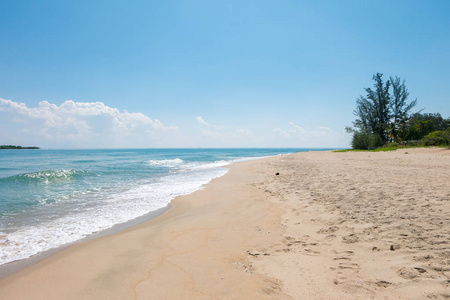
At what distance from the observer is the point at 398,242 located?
155 inches

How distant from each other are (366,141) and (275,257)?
44.0 metres

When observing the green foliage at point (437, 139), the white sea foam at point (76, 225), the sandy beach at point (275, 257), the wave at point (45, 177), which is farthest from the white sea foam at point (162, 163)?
the green foliage at point (437, 139)

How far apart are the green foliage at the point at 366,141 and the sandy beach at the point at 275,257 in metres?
38.1

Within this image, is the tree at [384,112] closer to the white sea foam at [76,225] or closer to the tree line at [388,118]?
the tree line at [388,118]

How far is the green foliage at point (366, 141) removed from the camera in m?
39.5

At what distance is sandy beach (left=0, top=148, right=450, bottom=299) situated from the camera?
308 centimetres

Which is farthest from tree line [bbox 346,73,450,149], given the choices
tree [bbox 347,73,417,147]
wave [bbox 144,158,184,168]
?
wave [bbox 144,158,184,168]

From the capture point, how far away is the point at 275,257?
4.12m

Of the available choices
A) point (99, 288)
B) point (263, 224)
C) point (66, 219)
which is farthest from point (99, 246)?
point (263, 224)

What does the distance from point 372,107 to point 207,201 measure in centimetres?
4975

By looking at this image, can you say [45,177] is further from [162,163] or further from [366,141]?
[366,141]

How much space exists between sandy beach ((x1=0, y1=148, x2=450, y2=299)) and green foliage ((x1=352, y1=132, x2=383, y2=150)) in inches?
1500

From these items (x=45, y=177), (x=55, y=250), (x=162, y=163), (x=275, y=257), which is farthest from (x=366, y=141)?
(x=45, y=177)

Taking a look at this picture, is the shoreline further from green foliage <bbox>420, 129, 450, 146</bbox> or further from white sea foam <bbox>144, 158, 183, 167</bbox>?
green foliage <bbox>420, 129, 450, 146</bbox>
